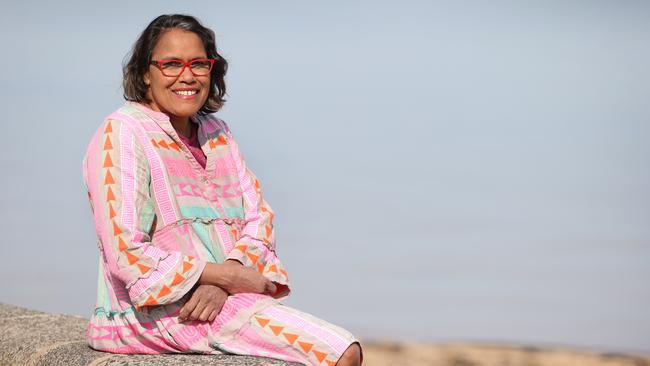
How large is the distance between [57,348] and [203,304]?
1.07 m

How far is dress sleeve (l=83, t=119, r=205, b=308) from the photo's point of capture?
12.0ft

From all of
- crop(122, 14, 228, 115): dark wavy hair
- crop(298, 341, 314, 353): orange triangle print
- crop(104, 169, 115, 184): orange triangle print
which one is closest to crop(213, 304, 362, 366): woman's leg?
crop(298, 341, 314, 353): orange triangle print

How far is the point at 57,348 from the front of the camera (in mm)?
4367

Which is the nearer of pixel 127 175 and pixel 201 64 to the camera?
pixel 127 175

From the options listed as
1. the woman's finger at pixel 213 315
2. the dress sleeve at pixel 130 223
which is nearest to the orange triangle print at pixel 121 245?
the dress sleeve at pixel 130 223

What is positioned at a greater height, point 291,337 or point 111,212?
point 111,212

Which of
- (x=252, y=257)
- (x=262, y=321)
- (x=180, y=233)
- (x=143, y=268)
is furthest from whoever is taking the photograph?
(x=252, y=257)

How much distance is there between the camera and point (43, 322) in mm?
5410

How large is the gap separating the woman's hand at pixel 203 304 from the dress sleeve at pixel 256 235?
0.71 feet

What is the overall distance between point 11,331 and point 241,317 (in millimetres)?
1944

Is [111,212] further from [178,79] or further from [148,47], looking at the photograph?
[148,47]

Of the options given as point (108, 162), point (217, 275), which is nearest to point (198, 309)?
point (217, 275)

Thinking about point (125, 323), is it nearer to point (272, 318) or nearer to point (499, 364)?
point (272, 318)

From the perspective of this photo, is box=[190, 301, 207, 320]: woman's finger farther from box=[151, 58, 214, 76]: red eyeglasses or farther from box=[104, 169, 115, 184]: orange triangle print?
box=[151, 58, 214, 76]: red eyeglasses
